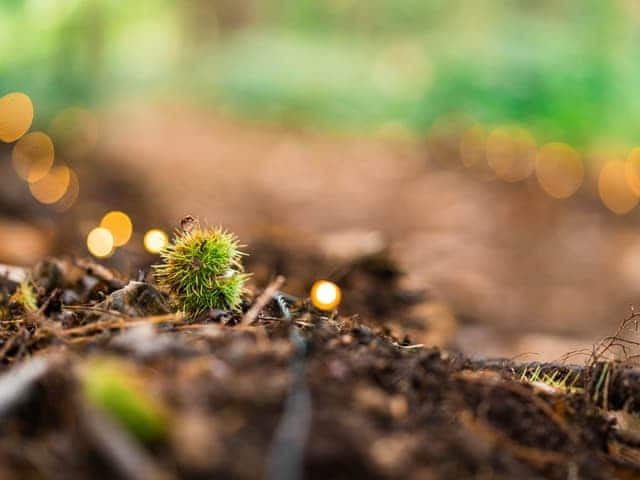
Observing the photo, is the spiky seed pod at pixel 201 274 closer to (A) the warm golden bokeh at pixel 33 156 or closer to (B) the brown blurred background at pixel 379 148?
(B) the brown blurred background at pixel 379 148

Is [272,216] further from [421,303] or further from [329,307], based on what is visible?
[329,307]

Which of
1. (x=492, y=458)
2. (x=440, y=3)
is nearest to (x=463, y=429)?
(x=492, y=458)

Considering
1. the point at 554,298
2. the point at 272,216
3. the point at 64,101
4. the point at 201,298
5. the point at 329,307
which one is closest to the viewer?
the point at 201,298

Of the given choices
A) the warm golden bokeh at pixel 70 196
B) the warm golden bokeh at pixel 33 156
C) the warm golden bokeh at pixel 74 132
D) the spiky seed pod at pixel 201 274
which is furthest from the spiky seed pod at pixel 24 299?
the warm golden bokeh at pixel 74 132

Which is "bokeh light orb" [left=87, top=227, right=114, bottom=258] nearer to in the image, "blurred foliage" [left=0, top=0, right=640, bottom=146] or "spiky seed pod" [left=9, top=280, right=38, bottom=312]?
"spiky seed pod" [left=9, top=280, right=38, bottom=312]

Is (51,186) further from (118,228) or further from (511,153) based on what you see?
(511,153)

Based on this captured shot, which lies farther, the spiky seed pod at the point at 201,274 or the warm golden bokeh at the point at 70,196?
the warm golden bokeh at the point at 70,196
